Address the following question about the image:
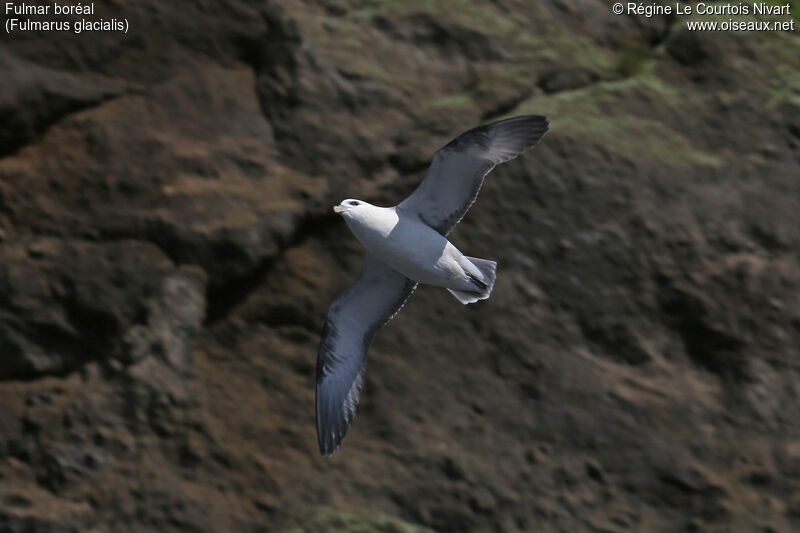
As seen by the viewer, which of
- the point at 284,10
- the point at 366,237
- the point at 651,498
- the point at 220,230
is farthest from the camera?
the point at 284,10

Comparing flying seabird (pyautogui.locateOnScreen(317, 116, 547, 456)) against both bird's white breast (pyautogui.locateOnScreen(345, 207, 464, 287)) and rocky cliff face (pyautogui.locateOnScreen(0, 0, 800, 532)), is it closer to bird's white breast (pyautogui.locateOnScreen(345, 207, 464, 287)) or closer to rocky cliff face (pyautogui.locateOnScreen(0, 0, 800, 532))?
bird's white breast (pyautogui.locateOnScreen(345, 207, 464, 287))

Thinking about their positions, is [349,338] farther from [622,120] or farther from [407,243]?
[622,120]

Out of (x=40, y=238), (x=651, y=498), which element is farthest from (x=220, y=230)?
(x=651, y=498)

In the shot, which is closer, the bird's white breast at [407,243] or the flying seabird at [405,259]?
the flying seabird at [405,259]

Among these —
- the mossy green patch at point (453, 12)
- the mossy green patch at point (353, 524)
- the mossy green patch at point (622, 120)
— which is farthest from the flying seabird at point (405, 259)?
the mossy green patch at point (453, 12)

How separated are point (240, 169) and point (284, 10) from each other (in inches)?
51.6

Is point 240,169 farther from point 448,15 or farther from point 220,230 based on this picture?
point 448,15

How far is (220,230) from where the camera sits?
755 centimetres

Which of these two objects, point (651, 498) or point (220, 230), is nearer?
point (651, 498)

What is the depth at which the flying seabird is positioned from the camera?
21.2 ft

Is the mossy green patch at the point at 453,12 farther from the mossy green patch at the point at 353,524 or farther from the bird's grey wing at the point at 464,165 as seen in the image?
the mossy green patch at the point at 353,524

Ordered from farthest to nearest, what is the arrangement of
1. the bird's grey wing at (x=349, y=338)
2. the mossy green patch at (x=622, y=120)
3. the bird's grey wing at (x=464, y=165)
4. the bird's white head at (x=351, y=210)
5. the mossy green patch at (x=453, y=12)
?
the mossy green patch at (x=453, y=12) < the mossy green patch at (x=622, y=120) < the bird's grey wing at (x=349, y=338) < the bird's white head at (x=351, y=210) < the bird's grey wing at (x=464, y=165)

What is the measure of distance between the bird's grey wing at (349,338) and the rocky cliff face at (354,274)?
200 millimetres

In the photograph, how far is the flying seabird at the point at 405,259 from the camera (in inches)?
255
